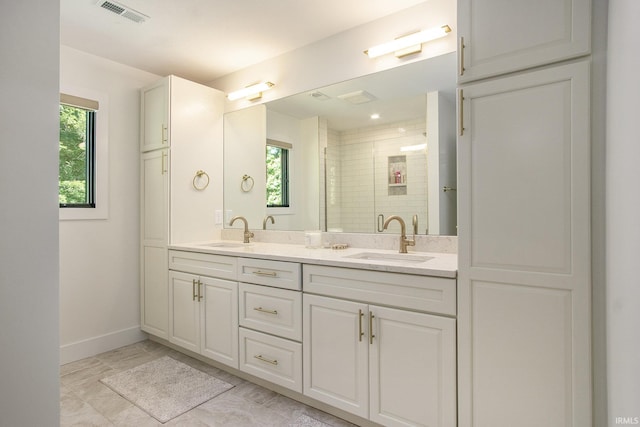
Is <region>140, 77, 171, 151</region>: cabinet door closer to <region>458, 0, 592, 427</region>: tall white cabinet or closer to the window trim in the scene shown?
the window trim

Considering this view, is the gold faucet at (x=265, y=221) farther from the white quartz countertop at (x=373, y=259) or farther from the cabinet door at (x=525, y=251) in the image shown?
the cabinet door at (x=525, y=251)

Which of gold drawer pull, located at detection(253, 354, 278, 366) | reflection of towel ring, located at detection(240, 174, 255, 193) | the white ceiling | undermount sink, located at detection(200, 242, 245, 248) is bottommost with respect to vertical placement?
gold drawer pull, located at detection(253, 354, 278, 366)

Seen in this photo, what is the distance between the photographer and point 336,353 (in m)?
1.87

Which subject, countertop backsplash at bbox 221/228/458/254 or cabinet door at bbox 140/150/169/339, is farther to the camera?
cabinet door at bbox 140/150/169/339

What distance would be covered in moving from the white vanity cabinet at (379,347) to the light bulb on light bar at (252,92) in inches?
70.7

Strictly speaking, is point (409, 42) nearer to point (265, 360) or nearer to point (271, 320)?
point (271, 320)

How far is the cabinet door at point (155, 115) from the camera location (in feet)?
9.63

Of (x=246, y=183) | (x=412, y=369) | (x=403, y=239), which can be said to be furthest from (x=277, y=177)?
(x=412, y=369)

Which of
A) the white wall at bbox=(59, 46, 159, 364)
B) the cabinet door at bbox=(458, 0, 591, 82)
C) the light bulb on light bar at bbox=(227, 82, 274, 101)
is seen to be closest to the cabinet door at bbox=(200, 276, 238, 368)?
the white wall at bbox=(59, 46, 159, 364)

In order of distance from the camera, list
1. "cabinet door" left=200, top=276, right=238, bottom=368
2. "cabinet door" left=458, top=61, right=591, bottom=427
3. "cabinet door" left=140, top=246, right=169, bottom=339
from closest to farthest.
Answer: "cabinet door" left=458, top=61, right=591, bottom=427, "cabinet door" left=200, top=276, right=238, bottom=368, "cabinet door" left=140, top=246, right=169, bottom=339
